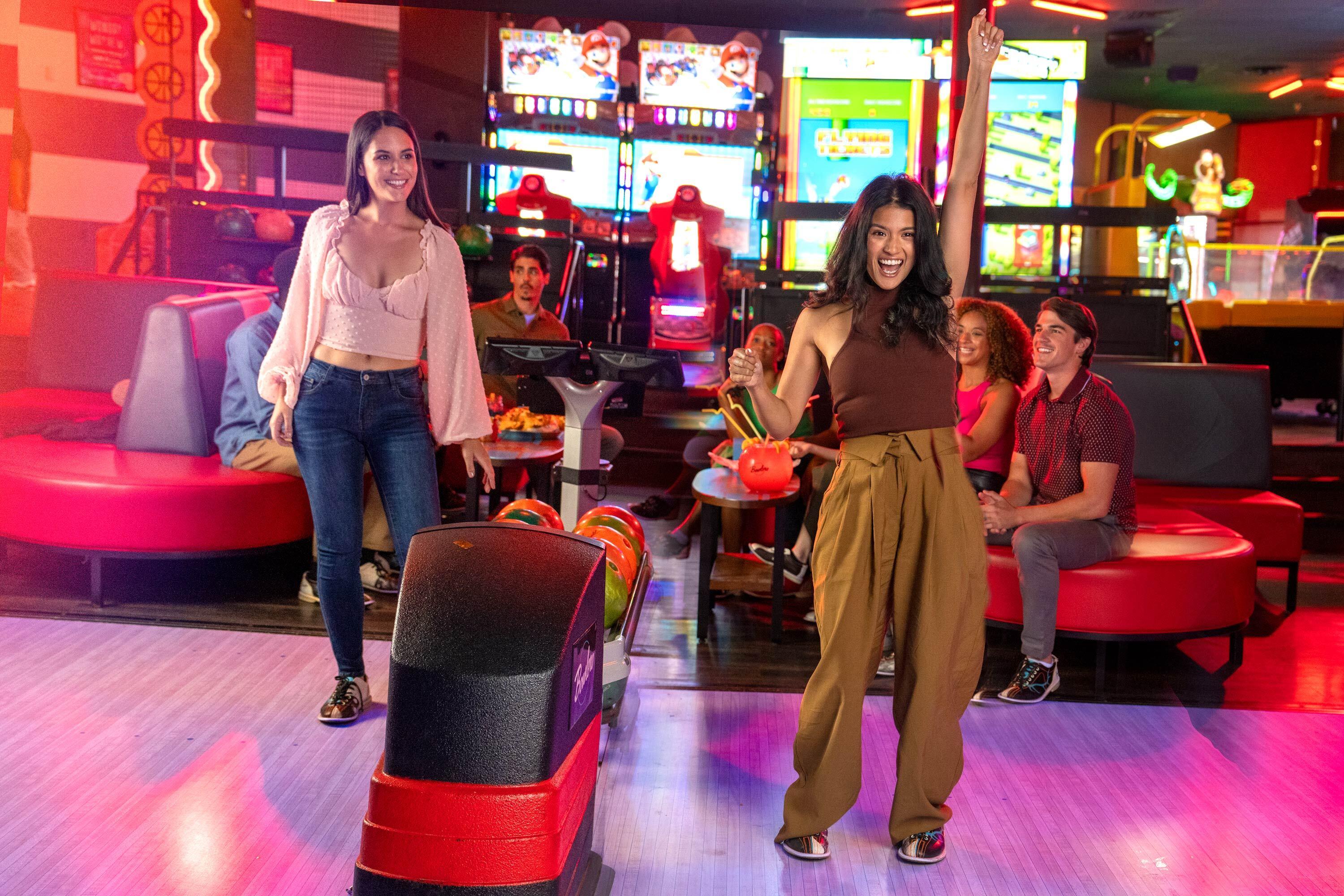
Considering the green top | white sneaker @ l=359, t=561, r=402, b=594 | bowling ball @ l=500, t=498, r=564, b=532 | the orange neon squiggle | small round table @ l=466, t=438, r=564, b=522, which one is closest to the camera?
bowling ball @ l=500, t=498, r=564, b=532

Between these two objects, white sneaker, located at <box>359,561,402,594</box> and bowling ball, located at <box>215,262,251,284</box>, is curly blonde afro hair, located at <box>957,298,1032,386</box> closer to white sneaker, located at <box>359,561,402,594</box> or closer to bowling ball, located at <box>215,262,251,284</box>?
white sneaker, located at <box>359,561,402,594</box>

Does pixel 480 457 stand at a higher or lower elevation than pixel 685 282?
lower

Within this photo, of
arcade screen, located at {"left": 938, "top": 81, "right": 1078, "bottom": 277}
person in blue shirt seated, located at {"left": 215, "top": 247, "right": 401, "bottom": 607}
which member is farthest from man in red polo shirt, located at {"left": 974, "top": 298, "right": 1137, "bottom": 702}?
arcade screen, located at {"left": 938, "top": 81, "right": 1078, "bottom": 277}

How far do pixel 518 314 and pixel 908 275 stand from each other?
3.74 metres

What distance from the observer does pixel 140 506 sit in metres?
4.20

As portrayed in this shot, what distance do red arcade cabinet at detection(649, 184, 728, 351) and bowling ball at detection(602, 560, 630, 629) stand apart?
7566 mm

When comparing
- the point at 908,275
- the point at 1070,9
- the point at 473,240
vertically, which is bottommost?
the point at 908,275

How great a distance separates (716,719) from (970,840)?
3.11 feet

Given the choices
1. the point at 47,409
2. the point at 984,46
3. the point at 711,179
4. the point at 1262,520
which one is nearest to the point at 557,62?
the point at 711,179

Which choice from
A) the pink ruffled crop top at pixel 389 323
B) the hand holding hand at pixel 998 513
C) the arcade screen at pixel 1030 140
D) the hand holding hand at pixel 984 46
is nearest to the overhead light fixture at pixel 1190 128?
the arcade screen at pixel 1030 140

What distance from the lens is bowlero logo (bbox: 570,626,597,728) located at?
191 centimetres

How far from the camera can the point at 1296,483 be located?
Result: 687 cm

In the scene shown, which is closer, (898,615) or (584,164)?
(898,615)

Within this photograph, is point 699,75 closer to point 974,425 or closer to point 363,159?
point 974,425
